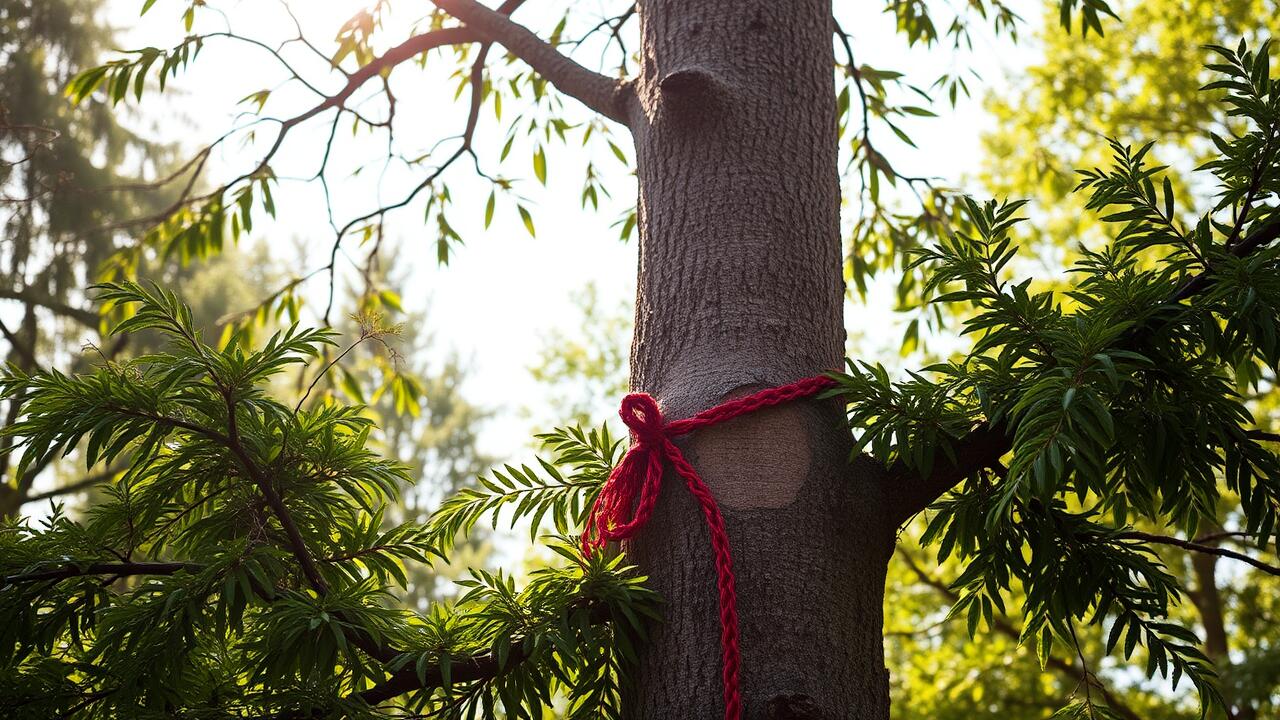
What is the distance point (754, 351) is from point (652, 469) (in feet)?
0.89

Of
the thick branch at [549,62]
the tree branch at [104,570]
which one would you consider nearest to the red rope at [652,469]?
the tree branch at [104,570]

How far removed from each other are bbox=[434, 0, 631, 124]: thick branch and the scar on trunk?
2.89 feet

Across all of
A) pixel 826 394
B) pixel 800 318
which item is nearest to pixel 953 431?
pixel 826 394

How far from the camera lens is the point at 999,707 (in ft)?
27.5

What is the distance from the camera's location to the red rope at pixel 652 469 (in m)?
1.55

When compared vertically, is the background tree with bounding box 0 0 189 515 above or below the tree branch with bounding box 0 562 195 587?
above

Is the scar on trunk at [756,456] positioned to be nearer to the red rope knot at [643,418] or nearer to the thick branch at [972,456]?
the red rope knot at [643,418]

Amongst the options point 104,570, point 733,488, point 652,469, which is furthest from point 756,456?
point 104,570

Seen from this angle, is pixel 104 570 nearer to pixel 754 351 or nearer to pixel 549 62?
pixel 754 351

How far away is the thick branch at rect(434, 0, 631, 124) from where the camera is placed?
2.23 metres

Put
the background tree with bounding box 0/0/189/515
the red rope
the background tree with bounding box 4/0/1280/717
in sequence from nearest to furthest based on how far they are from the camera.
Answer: the background tree with bounding box 4/0/1280/717 → the red rope → the background tree with bounding box 0/0/189/515

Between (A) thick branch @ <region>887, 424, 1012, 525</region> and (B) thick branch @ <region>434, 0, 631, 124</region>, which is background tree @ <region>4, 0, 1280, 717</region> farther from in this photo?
(B) thick branch @ <region>434, 0, 631, 124</region>

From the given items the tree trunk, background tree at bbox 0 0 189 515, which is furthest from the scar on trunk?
background tree at bbox 0 0 189 515

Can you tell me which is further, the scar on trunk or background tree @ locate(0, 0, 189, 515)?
background tree @ locate(0, 0, 189, 515)
